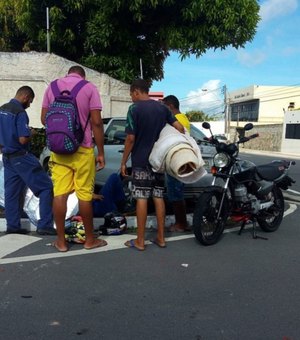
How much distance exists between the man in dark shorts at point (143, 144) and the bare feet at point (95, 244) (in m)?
0.41

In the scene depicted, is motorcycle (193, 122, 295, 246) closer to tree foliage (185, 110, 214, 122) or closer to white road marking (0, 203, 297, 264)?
white road marking (0, 203, 297, 264)

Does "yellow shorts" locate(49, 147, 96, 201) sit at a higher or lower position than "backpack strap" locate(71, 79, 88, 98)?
lower

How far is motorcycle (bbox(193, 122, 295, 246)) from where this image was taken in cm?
564

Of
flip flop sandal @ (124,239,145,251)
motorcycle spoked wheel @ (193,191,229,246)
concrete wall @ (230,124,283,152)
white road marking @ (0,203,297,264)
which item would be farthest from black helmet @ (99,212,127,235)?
concrete wall @ (230,124,283,152)

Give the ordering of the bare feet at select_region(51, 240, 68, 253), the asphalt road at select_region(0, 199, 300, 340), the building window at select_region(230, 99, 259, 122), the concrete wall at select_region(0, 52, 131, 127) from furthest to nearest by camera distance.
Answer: the building window at select_region(230, 99, 259, 122) < the concrete wall at select_region(0, 52, 131, 127) < the bare feet at select_region(51, 240, 68, 253) < the asphalt road at select_region(0, 199, 300, 340)

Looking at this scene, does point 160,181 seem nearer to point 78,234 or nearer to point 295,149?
point 78,234

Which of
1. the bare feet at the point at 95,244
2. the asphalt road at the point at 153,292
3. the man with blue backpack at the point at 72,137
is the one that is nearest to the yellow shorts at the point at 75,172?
the man with blue backpack at the point at 72,137

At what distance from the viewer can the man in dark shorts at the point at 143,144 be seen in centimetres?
529

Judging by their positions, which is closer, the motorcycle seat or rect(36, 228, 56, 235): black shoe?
rect(36, 228, 56, 235): black shoe

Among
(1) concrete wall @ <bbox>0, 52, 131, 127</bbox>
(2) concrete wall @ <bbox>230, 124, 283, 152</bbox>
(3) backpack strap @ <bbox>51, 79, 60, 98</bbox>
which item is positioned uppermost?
(1) concrete wall @ <bbox>0, 52, 131, 127</bbox>

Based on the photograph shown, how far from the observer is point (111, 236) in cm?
601

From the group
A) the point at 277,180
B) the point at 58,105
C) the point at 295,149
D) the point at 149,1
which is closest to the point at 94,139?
the point at 58,105

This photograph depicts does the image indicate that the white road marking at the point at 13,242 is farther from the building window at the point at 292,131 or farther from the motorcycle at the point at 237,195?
the building window at the point at 292,131

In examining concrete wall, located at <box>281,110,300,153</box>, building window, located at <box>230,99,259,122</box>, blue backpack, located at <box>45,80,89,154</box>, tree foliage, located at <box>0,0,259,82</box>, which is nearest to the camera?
blue backpack, located at <box>45,80,89,154</box>
